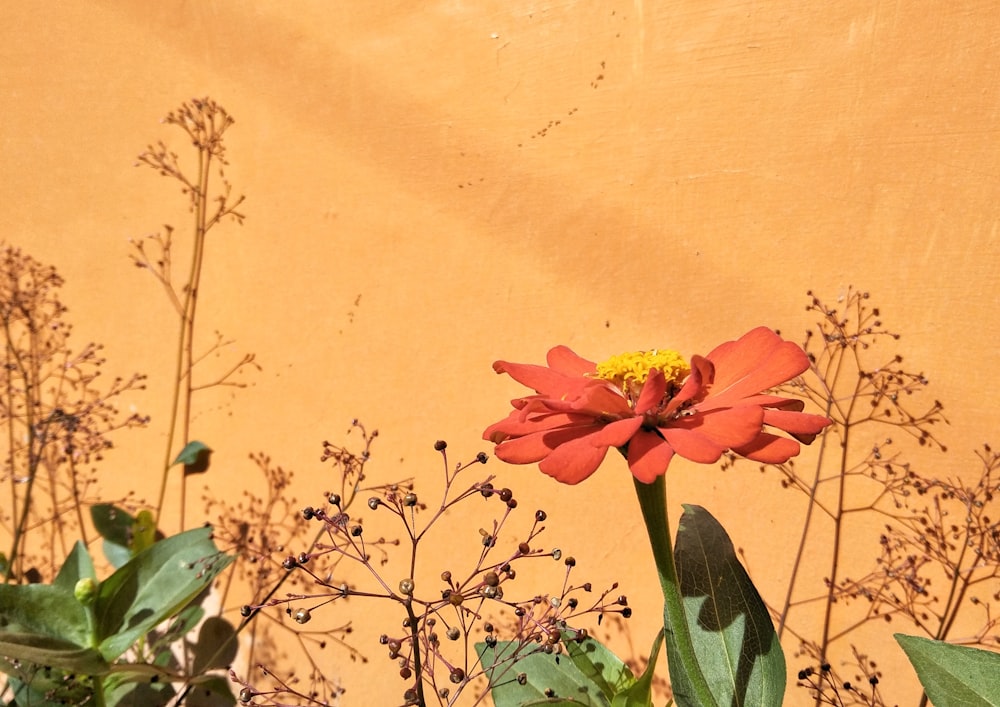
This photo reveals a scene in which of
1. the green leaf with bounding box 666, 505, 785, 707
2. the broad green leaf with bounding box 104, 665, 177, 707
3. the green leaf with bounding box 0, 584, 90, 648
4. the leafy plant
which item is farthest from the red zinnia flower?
the broad green leaf with bounding box 104, 665, 177, 707

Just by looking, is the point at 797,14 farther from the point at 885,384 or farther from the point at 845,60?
the point at 885,384

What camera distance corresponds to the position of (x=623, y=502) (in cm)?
94

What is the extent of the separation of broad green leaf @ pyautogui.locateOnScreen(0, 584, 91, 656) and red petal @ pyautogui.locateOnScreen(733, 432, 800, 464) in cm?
79

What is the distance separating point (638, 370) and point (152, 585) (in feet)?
2.27

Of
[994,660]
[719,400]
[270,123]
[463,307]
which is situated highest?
[270,123]

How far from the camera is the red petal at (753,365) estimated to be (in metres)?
0.55

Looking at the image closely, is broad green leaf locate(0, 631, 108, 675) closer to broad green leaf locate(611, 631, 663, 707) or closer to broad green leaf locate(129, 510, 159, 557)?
broad green leaf locate(129, 510, 159, 557)

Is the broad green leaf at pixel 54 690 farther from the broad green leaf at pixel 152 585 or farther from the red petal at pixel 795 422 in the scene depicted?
the red petal at pixel 795 422

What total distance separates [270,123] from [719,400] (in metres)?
0.86

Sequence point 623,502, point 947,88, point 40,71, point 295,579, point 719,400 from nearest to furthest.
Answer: point 719,400 < point 947,88 < point 623,502 < point 295,579 < point 40,71

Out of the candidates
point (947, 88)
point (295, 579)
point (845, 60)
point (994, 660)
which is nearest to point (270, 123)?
point (295, 579)

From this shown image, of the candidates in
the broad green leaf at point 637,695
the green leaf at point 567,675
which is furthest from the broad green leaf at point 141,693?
the broad green leaf at point 637,695

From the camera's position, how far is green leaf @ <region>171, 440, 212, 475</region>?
1.15 meters

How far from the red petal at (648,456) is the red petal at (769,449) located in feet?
0.15
